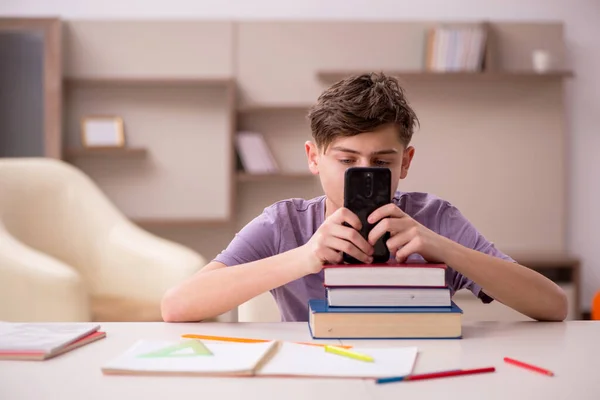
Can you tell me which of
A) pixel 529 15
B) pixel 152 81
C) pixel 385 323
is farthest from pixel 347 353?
pixel 529 15

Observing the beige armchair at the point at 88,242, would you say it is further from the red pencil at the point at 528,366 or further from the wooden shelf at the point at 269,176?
the red pencil at the point at 528,366

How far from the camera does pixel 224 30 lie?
3.80 meters

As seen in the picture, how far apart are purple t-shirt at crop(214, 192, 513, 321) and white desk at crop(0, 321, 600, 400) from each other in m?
0.30

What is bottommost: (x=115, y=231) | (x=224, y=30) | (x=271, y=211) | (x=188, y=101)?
(x=115, y=231)

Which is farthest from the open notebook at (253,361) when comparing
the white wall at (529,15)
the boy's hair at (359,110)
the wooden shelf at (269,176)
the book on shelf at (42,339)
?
the white wall at (529,15)

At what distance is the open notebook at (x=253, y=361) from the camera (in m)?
0.86

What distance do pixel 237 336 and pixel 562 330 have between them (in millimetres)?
552

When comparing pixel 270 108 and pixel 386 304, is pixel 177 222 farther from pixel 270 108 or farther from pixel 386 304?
pixel 386 304

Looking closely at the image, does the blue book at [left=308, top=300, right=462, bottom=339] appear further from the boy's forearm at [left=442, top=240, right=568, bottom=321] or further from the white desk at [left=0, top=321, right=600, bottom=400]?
the boy's forearm at [left=442, top=240, right=568, bottom=321]

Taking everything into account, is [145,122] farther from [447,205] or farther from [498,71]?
[447,205]

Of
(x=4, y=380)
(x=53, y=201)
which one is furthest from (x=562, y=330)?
(x=53, y=201)

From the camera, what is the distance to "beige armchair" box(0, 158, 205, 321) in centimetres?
239

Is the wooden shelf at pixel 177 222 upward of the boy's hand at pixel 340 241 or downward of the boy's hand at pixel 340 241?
downward

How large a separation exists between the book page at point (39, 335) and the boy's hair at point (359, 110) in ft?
1.92
